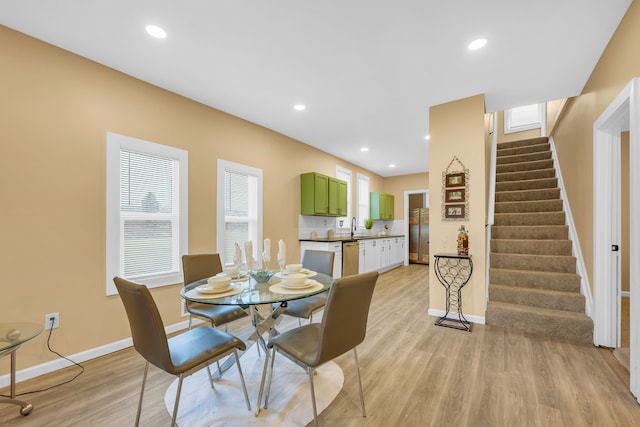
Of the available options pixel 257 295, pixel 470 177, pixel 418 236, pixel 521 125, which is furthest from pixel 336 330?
pixel 521 125

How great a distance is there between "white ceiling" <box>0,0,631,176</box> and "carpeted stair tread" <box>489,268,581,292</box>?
2126mm

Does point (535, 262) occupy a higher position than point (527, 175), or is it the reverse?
point (527, 175)

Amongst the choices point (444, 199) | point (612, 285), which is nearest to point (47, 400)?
point (444, 199)

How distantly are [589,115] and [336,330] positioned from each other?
343cm

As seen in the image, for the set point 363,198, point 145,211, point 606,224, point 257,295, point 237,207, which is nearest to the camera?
point 257,295

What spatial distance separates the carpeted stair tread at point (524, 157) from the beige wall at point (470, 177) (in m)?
2.64

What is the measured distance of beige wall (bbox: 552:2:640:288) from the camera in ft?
6.42

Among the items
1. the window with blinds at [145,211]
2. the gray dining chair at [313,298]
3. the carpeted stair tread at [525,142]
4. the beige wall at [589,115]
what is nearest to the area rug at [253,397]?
the gray dining chair at [313,298]

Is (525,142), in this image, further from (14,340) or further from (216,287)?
(14,340)

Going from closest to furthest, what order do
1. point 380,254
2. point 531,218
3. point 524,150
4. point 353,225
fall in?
point 531,218
point 524,150
point 380,254
point 353,225

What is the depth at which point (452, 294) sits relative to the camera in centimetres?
337

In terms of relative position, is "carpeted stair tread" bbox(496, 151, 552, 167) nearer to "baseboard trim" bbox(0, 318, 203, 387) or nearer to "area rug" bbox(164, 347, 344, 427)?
"area rug" bbox(164, 347, 344, 427)

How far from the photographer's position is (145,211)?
2812 mm

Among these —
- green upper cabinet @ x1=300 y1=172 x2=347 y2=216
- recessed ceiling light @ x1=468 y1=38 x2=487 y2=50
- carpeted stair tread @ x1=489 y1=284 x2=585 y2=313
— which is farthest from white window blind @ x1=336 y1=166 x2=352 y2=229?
recessed ceiling light @ x1=468 y1=38 x2=487 y2=50
